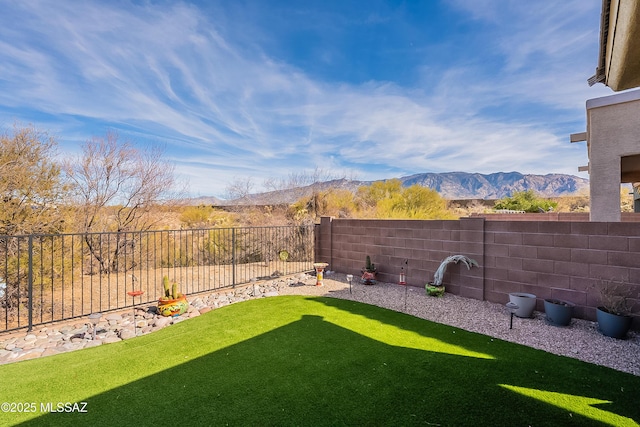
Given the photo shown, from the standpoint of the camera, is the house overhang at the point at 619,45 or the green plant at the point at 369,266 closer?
the house overhang at the point at 619,45

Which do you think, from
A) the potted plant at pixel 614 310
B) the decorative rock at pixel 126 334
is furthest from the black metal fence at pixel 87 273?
the potted plant at pixel 614 310

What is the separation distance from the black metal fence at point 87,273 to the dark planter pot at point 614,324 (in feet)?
19.3

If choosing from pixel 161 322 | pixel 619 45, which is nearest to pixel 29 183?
pixel 161 322

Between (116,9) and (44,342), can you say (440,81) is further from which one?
(44,342)

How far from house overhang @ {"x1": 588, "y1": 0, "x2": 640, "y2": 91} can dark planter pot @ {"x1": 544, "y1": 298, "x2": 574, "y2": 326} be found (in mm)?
2754

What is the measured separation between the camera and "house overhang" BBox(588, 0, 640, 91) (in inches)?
61.8

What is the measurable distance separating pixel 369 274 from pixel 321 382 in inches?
160

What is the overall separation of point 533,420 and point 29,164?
25.4ft

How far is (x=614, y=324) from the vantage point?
10.9 feet

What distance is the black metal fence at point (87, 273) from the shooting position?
449 cm

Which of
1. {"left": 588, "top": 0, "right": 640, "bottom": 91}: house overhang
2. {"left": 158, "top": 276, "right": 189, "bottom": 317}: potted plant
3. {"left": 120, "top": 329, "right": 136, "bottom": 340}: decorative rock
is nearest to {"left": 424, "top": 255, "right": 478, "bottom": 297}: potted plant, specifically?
{"left": 588, "top": 0, "right": 640, "bottom": 91}: house overhang

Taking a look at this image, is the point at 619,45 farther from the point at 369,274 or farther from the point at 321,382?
the point at 369,274

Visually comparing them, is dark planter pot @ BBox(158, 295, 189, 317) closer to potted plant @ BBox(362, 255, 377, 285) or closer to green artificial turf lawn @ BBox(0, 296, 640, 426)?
green artificial turf lawn @ BBox(0, 296, 640, 426)

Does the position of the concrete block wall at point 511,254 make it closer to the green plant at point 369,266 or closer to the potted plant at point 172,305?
the green plant at point 369,266
